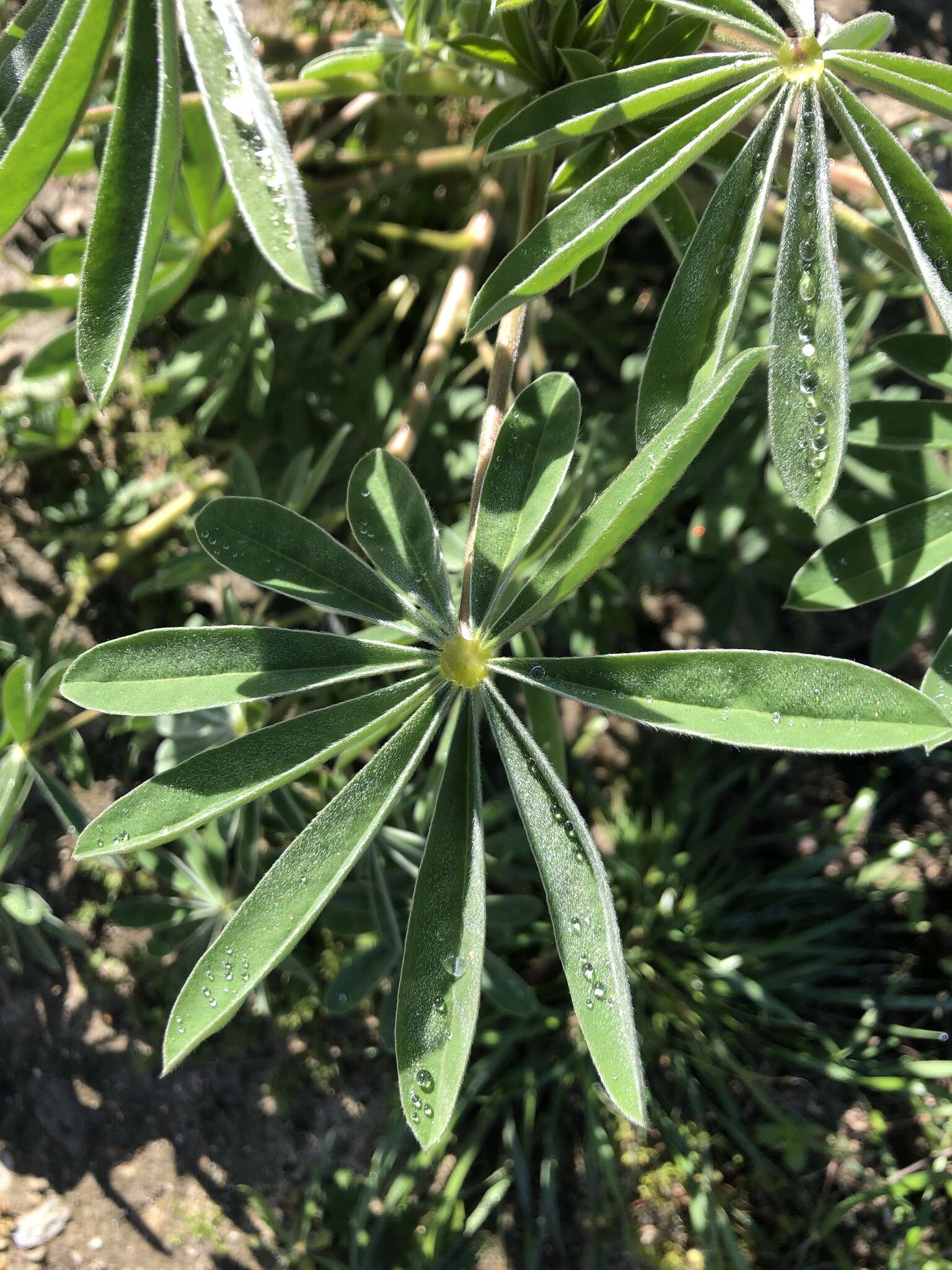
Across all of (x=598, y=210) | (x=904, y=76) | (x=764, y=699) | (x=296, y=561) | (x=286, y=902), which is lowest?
(x=286, y=902)

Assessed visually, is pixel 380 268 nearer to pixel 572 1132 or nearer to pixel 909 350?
pixel 909 350

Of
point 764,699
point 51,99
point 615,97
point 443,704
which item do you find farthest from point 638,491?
point 51,99

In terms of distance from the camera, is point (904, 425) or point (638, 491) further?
point (904, 425)

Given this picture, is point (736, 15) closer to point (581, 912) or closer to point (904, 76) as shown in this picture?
point (904, 76)

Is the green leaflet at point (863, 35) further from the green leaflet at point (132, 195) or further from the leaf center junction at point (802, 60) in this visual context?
the green leaflet at point (132, 195)

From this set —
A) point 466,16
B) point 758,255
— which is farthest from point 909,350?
point 466,16

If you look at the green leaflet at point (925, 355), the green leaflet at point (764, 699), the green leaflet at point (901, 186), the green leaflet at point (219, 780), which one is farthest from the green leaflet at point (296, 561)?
the green leaflet at point (925, 355)
